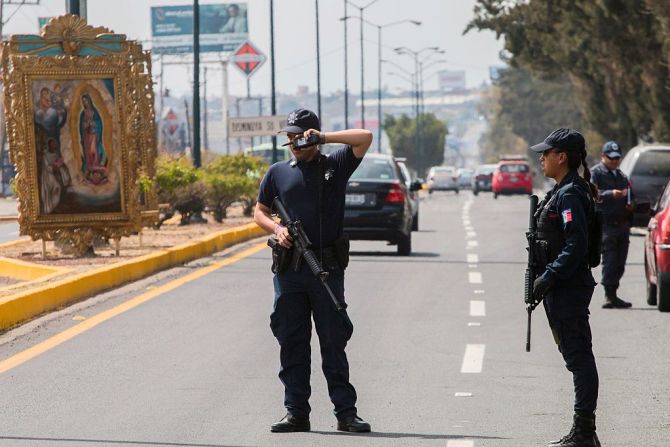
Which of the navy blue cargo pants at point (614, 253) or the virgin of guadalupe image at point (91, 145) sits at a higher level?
the virgin of guadalupe image at point (91, 145)

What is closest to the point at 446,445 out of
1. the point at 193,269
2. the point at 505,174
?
the point at 193,269

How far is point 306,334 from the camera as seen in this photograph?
8.88 meters

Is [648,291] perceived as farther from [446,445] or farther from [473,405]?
[446,445]

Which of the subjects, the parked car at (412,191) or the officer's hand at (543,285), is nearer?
the officer's hand at (543,285)

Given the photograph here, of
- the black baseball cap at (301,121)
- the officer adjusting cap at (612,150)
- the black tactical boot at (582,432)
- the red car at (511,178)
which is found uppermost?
the black baseball cap at (301,121)

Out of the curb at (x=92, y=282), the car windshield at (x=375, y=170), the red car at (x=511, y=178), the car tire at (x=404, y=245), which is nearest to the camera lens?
the curb at (x=92, y=282)

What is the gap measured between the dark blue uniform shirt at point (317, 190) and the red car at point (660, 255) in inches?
270

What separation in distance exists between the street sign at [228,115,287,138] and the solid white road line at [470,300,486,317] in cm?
2616

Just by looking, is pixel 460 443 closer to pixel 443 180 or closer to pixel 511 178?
pixel 511 178

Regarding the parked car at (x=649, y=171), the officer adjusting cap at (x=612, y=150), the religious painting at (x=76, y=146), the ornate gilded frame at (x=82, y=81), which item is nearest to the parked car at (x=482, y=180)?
the parked car at (x=649, y=171)

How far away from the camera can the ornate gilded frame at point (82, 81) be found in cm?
2098

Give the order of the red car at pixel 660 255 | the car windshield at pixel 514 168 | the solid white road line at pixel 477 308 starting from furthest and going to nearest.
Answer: the car windshield at pixel 514 168
the solid white road line at pixel 477 308
the red car at pixel 660 255

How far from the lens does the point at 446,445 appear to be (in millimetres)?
8328

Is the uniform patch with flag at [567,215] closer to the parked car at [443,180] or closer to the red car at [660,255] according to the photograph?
the red car at [660,255]
